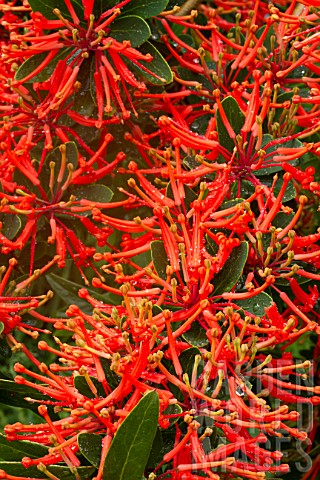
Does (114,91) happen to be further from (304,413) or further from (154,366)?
(304,413)

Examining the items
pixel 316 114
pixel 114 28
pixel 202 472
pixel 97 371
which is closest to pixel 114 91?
pixel 114 28

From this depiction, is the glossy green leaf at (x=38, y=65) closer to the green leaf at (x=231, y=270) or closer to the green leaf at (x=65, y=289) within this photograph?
the green leaf at (x=65, y=289)

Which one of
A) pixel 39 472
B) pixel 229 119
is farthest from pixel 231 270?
pixel 39 472

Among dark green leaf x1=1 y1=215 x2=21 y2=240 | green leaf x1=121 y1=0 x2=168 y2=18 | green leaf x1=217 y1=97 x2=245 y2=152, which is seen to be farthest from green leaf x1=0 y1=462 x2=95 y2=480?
green leaf x1=121 y1=0 x2=168 y2=18

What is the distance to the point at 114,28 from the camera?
1.51 meters

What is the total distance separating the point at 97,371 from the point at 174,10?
2.49 ft

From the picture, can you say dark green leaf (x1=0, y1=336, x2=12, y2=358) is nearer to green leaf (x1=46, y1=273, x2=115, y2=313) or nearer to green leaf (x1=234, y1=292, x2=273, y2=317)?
green leaf (x1=46, y1=273, x2=115, y2=313)

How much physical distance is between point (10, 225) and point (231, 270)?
0.48 metres

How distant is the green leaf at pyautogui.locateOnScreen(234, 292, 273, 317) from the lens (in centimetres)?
125

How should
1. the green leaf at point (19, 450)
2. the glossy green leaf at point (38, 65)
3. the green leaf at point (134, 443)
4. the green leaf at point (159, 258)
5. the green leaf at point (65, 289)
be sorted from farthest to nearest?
the green leaf at point (65, 289)
the glossy green leaf at point (38, 65)
the green leaf at point (159, 258)
the green leaf at point (19, 450)
the green leaf at point (134, 443)

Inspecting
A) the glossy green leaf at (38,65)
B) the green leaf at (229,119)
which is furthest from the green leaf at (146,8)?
the green leaf at (229,119)

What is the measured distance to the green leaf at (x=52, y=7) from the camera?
4.79 feet

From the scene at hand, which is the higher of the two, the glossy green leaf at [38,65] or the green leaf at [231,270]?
the glossy green leaf at [38,65]

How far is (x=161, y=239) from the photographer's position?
134cm
